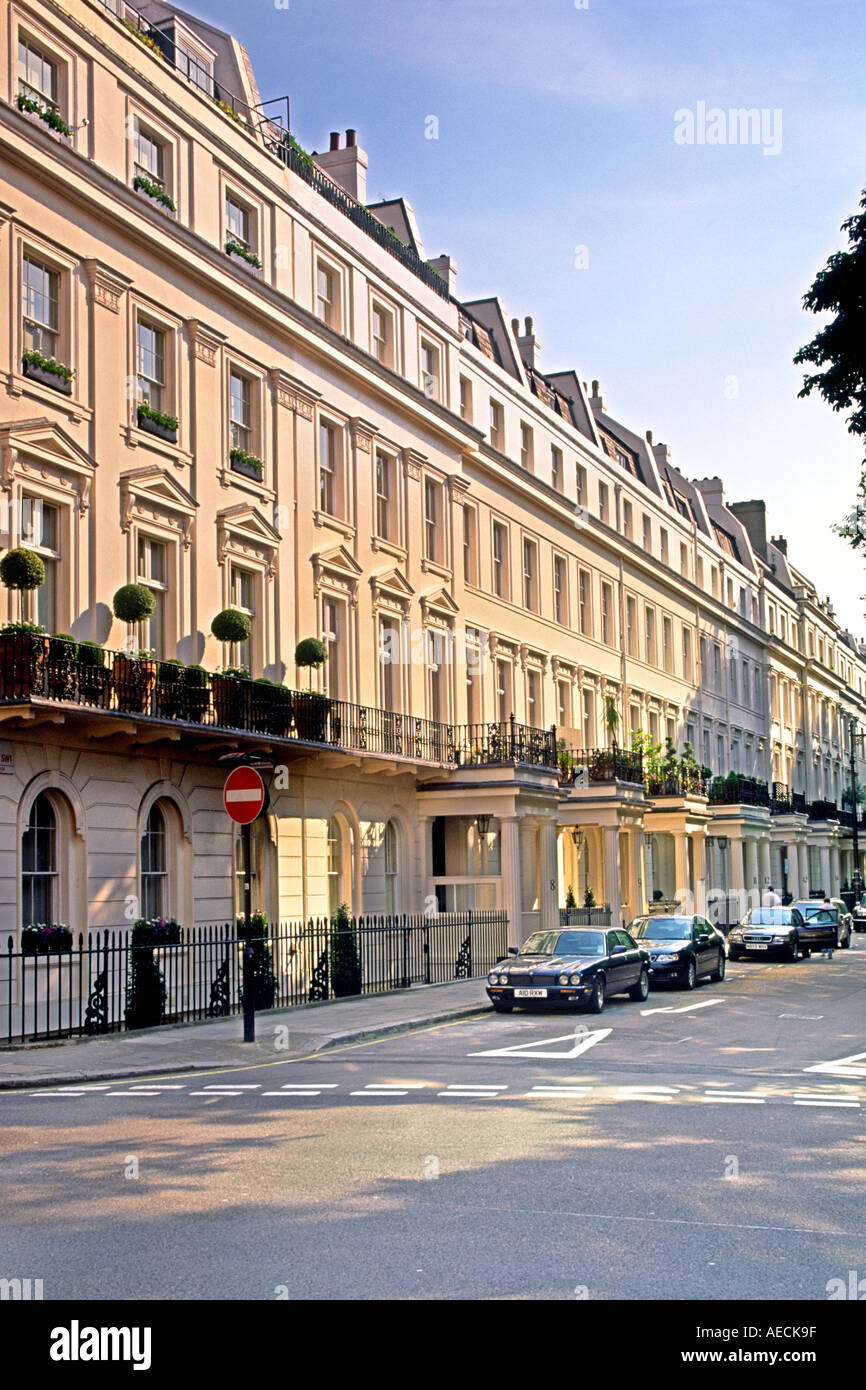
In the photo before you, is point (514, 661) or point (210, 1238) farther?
point (514, 661)

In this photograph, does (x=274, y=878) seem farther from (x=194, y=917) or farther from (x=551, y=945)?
(x=551, y=945)

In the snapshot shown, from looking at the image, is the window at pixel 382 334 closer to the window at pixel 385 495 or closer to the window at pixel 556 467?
the window at pixel 385 495

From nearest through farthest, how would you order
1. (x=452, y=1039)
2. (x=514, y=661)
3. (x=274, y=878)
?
(x=452, y=1039), (x=274, y=878), (x=514, y=661)

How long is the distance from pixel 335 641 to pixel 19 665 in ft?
36.8

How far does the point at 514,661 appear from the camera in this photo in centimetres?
3844

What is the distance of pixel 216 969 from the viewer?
21.8m

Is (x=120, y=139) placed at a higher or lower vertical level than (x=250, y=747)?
higher

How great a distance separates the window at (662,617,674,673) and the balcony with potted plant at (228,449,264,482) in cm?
3007

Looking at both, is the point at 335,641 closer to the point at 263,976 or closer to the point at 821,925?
the point at 263,976

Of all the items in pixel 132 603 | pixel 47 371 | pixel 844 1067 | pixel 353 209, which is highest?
pixel 353 209

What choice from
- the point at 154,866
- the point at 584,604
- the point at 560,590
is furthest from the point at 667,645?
the point at 154,866

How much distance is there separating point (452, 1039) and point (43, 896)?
6414 mm

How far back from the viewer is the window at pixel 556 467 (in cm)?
4268
